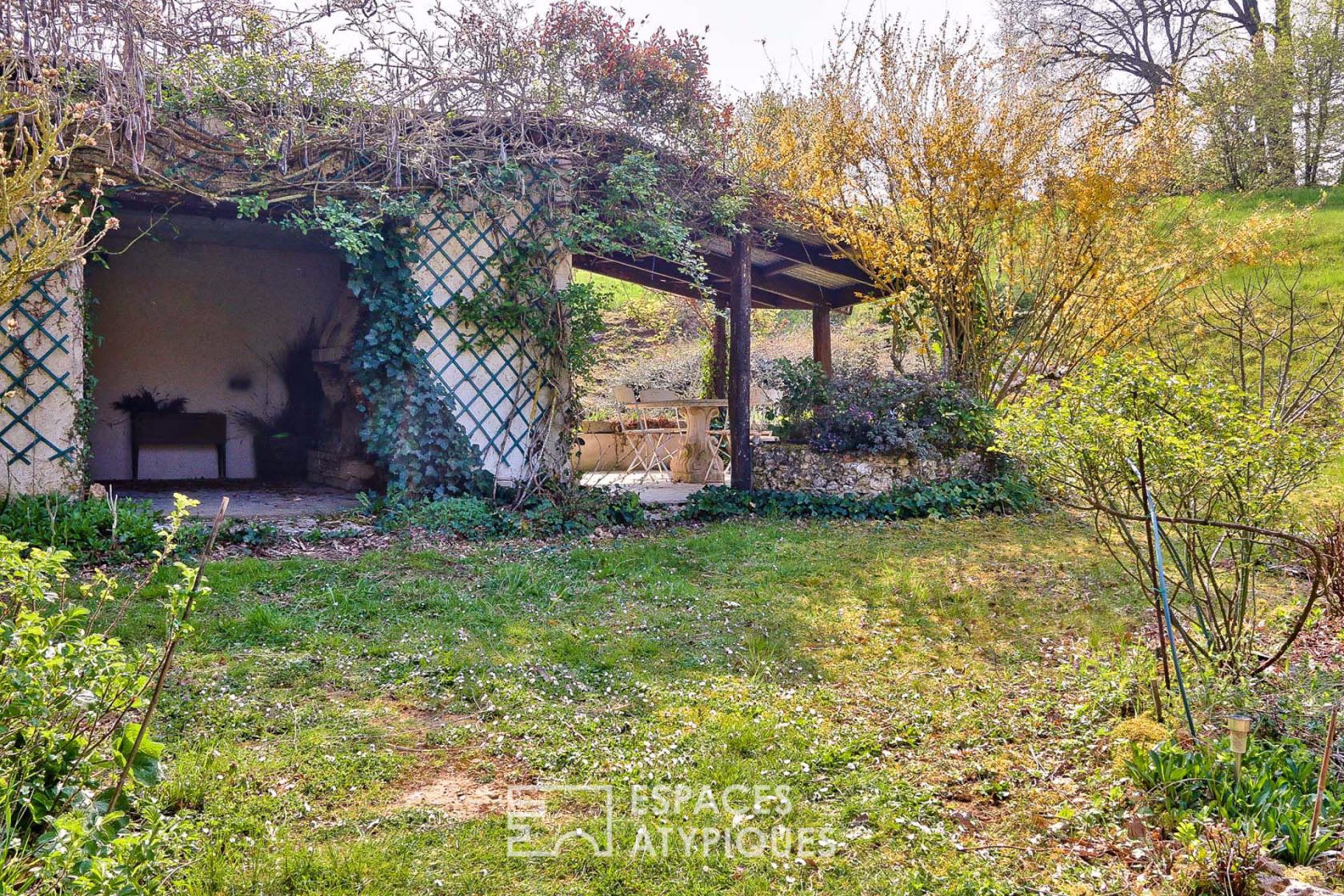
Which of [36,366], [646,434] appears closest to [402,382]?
[36,366]

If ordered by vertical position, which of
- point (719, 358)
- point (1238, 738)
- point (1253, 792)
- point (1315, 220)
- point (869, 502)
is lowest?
point (1253, 792)

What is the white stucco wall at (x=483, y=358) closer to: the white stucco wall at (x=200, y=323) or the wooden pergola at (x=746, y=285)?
the wooden pergola at (x=746, y=285)

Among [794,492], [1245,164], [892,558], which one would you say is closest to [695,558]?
[892,558]

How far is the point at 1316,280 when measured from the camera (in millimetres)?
12664

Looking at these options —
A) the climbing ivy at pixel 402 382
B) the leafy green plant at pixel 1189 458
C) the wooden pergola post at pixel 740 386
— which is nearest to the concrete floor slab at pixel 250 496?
the climbing ivy at pixel 402 382

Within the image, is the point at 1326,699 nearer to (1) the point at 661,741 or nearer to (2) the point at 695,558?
(1) the point at 661,741

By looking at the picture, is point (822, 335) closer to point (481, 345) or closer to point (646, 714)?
point (481, 345)

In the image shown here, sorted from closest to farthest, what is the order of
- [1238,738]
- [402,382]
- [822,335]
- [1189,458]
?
[1238,738] < [1189,458] < [402,382] < [822,335]

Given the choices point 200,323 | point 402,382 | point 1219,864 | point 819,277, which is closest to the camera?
point 1219,864

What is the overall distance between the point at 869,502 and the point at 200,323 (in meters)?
7.26

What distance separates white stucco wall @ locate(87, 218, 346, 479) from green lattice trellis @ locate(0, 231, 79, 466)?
2855 millimetres

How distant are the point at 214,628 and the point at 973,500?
6108 millimetres

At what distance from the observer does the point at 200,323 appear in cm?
884

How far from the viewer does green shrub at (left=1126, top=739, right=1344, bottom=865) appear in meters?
1.80
